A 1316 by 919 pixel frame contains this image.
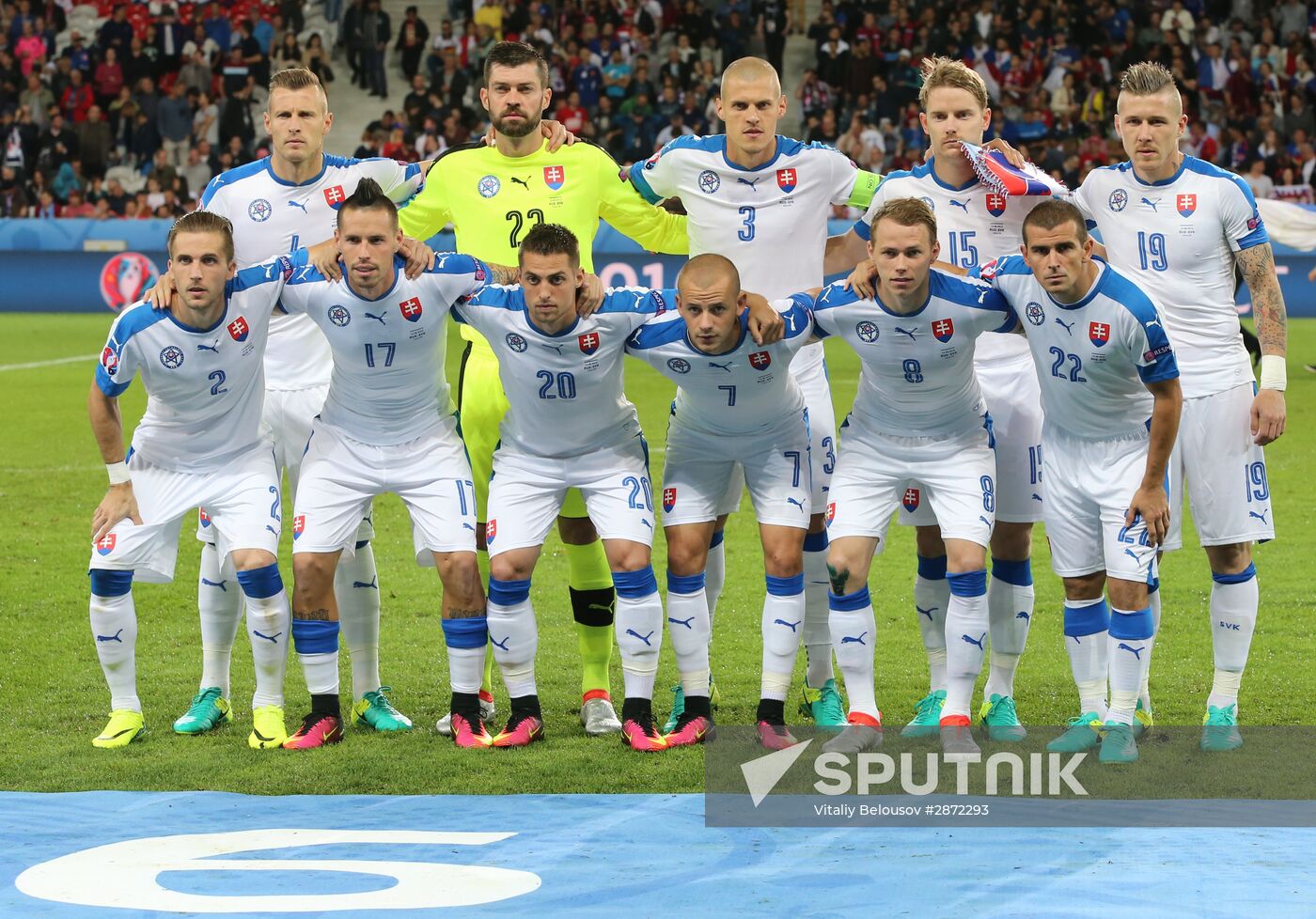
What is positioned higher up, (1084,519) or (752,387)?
(752,387)

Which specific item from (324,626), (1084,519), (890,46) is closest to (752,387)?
(1084,519)

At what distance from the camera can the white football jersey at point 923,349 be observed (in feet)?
18.5

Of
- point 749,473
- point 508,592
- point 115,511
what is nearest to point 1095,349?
point 749,473

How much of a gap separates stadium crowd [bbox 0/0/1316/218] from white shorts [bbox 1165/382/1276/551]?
17344 mm

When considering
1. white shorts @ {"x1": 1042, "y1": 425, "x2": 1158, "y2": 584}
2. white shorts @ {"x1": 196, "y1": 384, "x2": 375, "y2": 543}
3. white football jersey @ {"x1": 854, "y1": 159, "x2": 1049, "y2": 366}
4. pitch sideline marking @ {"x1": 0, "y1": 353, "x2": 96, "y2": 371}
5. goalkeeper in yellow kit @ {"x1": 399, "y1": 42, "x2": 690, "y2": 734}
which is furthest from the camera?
pitch sideline marking @ {"x1": 0, "y1": 353, "x2": 96, "y2": 371}

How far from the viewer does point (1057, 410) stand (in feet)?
18.8

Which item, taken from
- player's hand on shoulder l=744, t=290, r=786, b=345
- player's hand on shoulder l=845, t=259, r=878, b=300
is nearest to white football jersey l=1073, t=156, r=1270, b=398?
player's hand on shoulder l=845, t=259, r=878, b=300

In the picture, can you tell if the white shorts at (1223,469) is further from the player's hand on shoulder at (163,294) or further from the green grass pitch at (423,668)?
the player's hand on shoulder at (163,294)

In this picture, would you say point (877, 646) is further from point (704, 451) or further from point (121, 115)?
point (121, 115)

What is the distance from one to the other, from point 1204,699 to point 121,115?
74.9 ft

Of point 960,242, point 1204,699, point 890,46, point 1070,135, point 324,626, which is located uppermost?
point 890,46

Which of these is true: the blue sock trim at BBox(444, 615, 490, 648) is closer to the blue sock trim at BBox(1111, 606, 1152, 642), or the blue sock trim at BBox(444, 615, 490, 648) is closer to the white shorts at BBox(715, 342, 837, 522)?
the white shorts at BBox(715, 342, 837, 522)

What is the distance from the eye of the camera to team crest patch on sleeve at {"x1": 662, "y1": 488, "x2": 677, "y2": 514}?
6004 mm

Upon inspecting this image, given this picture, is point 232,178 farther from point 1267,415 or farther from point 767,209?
point 1267,415
